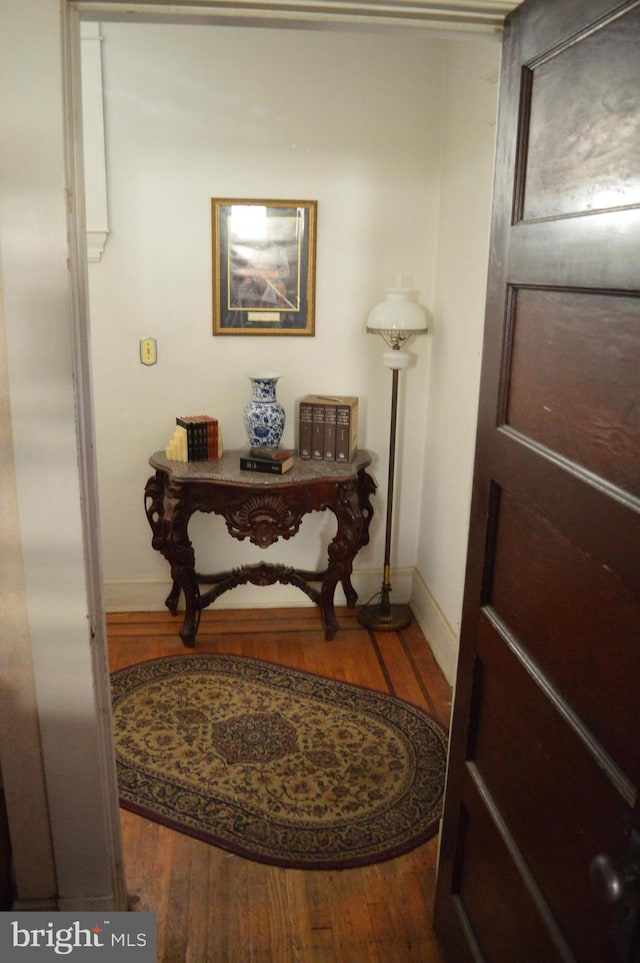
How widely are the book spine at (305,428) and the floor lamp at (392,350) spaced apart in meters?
0.37

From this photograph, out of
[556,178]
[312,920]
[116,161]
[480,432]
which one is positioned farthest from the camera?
[116,161]

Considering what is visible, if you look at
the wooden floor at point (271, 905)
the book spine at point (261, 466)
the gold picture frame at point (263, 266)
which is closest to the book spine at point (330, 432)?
the book spine at point (261, 466)

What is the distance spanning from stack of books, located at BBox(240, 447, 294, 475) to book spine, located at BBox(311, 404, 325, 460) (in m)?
0.15

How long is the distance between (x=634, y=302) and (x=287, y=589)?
2.95 meters

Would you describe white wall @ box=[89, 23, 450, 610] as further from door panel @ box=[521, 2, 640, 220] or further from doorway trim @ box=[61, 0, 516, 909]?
door panel @ box=[521, 2, 640, 220]

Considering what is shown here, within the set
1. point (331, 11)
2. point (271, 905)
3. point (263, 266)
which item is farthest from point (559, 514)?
point (263, 266)

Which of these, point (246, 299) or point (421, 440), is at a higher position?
point (246, 299)

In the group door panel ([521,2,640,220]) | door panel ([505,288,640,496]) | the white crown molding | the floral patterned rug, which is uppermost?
the white crown molding

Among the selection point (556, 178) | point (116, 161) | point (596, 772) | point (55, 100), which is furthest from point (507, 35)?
point (116, 161)

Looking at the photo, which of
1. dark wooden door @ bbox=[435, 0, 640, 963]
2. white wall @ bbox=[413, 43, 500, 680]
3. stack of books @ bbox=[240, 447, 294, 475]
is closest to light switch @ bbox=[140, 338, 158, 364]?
stack of books @ bbox=[240, 447, 294, 475]

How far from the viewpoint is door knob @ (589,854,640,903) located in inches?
40.2

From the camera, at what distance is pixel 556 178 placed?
Result: 1.27 meters

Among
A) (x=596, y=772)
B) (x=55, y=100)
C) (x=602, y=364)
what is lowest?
(x=596, y=772)

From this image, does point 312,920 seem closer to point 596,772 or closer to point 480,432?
point 596,772
